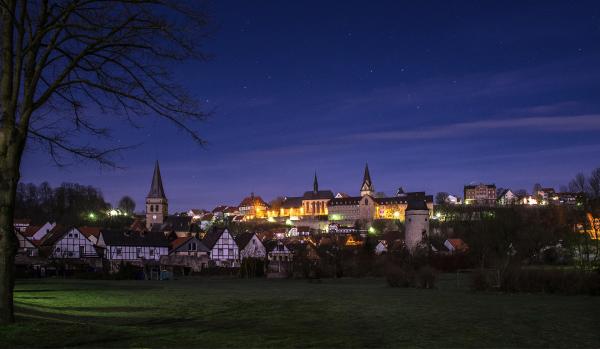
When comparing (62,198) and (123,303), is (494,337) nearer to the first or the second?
(123,303)

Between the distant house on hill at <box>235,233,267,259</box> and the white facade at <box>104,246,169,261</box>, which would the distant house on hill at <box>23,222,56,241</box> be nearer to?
the white facade at <box>104,246,169,261</box>

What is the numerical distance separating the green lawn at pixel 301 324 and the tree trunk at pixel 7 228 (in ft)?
2.61

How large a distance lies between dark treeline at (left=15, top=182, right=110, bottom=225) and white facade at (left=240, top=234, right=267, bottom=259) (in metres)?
61.4

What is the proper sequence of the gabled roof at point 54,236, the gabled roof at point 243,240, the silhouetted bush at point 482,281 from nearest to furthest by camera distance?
the silhouetted bush at point 482,281, the gabled roof at point 54,236, the gabled roof at point 243,240

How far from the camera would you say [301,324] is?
1585 centimetres

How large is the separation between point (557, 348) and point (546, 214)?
3491 inches

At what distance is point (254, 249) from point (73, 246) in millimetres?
26931

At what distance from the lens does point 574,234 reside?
5506 cm

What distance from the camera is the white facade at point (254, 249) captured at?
9506cm

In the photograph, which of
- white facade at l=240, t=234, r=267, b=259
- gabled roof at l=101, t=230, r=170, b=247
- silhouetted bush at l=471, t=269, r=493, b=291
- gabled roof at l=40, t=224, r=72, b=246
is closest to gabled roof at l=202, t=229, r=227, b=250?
white facade at l=240, t=234, r=267, b=259

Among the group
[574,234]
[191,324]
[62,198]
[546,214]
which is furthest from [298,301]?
[62,198]

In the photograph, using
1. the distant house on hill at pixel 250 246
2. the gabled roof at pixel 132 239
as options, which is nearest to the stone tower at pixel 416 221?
the distant house on hill at pixel 250 246

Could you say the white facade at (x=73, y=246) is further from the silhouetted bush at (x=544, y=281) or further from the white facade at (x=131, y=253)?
the silhouetted bush at (x=544, y=281)

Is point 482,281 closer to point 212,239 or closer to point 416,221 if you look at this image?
point 212,239
